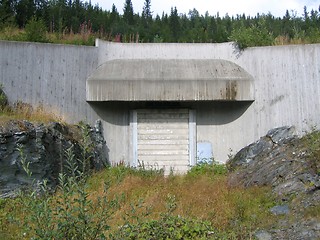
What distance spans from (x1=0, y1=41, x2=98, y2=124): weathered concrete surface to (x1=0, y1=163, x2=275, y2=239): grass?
2.04 meters

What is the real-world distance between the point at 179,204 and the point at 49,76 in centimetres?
521

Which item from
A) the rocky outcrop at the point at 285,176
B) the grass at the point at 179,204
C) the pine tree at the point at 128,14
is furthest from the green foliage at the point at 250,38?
the pine tree at the point at 128,14

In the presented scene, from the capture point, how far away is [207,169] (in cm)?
1030

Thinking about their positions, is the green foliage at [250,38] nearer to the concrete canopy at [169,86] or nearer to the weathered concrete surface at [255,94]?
the weathered concrete surface at [255,94]

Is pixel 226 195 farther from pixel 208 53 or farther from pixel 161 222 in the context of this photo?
pixel 208 53

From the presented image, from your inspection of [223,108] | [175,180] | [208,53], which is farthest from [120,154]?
[208,53]

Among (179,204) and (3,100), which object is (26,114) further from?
(179,204)

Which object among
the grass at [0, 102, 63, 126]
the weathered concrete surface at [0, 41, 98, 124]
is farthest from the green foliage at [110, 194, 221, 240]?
the weathered concrete surface at [0, 41, 98, 124]

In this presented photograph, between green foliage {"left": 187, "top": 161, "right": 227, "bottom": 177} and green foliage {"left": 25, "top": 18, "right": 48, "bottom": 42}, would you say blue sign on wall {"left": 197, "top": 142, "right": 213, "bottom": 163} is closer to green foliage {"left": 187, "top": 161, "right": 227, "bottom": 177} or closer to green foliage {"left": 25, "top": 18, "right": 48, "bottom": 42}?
green foliage {"left": 187, "top": 161, "right": 227, "bottom": 177}

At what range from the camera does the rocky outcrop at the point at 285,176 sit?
5750 mm

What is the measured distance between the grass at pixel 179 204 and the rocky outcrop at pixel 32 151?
49 centimetres

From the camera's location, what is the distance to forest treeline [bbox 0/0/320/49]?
1165 centimetres

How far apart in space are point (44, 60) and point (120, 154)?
3.11m

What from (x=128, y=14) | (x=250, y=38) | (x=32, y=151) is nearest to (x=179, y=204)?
(x=32, y=151)
